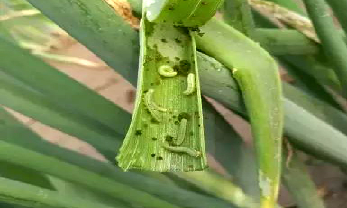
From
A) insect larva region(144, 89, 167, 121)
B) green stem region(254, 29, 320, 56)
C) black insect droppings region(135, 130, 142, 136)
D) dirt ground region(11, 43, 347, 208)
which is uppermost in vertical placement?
insect larva region(144, 89, 167, 121)

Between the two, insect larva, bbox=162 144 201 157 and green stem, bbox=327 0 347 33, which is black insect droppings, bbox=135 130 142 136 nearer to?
insect larva, bbox=162 144 201 157

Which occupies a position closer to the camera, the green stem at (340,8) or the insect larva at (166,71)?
the insect larva at (166,71)

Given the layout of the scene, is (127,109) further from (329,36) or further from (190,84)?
(190,84)

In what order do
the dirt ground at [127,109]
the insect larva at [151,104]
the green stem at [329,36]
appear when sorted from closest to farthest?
the insect larva at [151,104] → the green stem at [329,36] → the dirt ground at [127,109]

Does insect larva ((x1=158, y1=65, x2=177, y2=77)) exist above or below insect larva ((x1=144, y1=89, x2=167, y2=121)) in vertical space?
above

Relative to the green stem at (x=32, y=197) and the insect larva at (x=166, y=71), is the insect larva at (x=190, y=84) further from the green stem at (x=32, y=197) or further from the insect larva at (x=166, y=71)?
the green stem at (x=32, y=197)

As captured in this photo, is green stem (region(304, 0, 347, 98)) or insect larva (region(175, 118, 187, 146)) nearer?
insect larva (region(175, 118, 187, 146))

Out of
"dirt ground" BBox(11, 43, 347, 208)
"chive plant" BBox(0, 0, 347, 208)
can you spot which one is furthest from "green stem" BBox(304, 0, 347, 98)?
"dirt ground" BBox(11, 43, 347, 208)

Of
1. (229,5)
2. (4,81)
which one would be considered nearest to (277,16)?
(229,5)

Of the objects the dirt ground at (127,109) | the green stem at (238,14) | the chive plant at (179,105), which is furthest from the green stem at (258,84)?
the dirt ground at (127,109)
